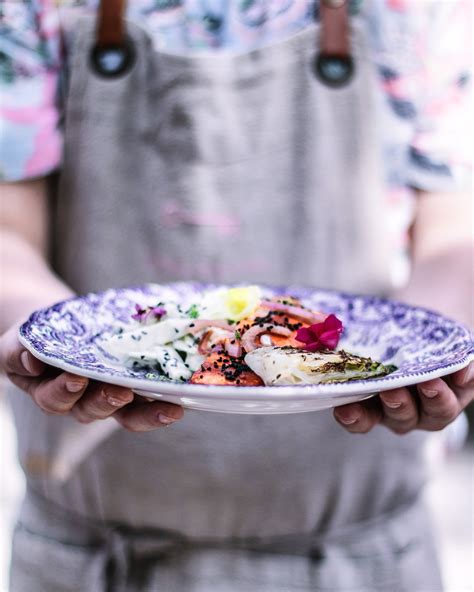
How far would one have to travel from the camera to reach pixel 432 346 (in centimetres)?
105

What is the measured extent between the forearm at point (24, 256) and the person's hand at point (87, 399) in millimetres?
232

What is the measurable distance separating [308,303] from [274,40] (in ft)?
1.60

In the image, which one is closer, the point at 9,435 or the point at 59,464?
the point at 59,464

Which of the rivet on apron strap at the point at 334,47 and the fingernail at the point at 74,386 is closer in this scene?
the fingernail at the point at 74,386

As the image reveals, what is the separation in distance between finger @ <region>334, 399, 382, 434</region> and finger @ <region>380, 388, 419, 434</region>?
13mm

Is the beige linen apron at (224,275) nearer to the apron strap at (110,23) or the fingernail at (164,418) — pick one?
the apron strap at (110,23)

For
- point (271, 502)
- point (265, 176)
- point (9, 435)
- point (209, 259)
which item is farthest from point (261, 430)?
point (9, 435)

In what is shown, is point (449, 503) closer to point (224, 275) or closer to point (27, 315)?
point (224, 275)

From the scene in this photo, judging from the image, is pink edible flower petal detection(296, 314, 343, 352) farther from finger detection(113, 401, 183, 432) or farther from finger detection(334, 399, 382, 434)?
finger detection(113, 401, 183, 432)

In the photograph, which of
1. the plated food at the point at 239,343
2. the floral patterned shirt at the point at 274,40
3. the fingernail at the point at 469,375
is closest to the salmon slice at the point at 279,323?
the plated food at the point at 239,343

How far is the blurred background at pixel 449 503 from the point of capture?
279 cm

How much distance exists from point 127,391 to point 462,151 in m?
0.82

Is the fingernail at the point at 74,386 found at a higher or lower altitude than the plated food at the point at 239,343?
higher

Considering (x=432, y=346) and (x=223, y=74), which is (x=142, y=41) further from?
(x=432, y=346)
